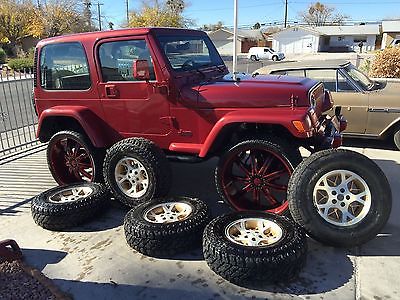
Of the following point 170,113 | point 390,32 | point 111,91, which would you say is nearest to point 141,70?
point 170,113

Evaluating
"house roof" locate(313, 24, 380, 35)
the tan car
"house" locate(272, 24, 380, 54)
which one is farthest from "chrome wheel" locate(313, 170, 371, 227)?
"house roof" locate(313, 24, 380, 35)

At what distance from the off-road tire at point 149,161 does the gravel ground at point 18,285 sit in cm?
133

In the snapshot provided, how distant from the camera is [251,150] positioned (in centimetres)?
371

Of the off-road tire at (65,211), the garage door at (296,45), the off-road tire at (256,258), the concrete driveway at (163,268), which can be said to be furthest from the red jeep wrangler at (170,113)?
the garage door at (296,45)

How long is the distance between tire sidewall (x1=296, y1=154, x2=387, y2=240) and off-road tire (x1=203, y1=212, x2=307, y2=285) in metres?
0.22

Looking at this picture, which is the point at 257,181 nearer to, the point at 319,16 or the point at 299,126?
the point at 299,126

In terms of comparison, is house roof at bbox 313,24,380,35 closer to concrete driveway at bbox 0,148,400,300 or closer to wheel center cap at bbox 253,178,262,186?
wheel center cap at bbox 253,178,262,186

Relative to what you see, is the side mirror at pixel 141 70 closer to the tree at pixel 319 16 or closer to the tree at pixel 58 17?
the tree at pixel 58 17

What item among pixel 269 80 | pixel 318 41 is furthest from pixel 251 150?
pixel 318 41

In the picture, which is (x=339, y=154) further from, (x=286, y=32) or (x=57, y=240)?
(x=286, y=32)

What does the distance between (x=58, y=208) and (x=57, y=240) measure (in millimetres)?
330

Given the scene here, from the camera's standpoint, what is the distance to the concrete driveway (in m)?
→ 2.77

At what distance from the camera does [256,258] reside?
2.74 meters

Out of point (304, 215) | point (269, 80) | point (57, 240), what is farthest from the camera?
point (269, 80)
